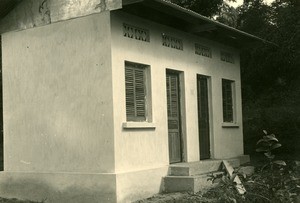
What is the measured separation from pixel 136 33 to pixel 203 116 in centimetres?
354

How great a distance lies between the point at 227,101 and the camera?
13.6 m

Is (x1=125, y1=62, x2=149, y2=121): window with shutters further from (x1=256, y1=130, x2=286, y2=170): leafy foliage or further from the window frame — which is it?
(x1=256, y1=130, x2=286, y2=170): leafy foliage

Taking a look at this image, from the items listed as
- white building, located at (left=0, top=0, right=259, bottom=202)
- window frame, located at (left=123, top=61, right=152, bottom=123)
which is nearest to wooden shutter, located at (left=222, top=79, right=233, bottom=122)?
white building, located at (left=0, top=0, right=259, bottom=202)

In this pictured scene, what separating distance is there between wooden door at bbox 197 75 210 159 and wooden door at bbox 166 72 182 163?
1.05 meters

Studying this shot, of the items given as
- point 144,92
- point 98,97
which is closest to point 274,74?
point 144,92

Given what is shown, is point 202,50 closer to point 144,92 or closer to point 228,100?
point 228,100

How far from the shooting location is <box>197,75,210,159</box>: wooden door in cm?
1198

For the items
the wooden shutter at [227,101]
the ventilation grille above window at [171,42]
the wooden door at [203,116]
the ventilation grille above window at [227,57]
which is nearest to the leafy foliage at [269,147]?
the ventilation grille above window at [171,42]

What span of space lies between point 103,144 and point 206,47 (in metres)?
4.85

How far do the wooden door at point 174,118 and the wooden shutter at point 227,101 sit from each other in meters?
2.73

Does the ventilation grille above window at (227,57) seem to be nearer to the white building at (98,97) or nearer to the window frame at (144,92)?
the white building at (98,97)

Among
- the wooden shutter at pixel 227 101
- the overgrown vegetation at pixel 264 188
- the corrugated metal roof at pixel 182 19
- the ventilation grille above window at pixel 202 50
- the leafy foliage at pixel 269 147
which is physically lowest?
the overgrown vegetation at pixel 264 188

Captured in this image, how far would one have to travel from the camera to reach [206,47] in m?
12.4

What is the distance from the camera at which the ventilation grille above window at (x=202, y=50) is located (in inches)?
472
